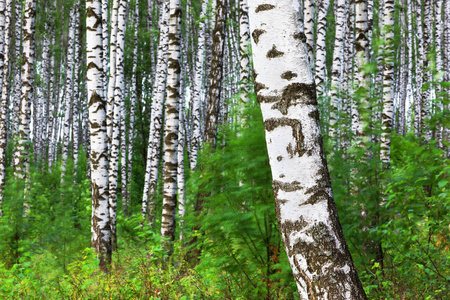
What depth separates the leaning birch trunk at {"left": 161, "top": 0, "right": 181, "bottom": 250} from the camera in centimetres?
664

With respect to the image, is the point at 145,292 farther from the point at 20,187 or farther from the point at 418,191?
the point at 20,187

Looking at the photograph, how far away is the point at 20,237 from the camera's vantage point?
7.68 metres

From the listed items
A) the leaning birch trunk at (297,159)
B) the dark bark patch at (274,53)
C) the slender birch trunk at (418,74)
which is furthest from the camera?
the slender birch trunk at (418,74)

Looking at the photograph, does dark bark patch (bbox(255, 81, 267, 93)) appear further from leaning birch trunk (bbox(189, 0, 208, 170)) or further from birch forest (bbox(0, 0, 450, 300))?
leaning birch trunk (bbox(189, 0, 208, 170))

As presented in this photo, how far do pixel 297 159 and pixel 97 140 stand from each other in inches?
191

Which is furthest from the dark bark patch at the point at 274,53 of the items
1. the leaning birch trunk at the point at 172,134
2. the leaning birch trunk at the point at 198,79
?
the leaning birch trunk at the point at 198,79

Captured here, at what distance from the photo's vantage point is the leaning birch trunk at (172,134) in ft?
21.8

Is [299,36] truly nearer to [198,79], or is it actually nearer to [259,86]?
[259,86]

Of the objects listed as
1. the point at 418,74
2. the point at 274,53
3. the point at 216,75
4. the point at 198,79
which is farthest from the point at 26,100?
the point at 418,74

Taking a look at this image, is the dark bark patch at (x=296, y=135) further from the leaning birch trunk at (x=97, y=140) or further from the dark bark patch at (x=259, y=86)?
the leaning birch trunk at (x=97, y=140)

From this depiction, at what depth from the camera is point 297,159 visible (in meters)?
2.30

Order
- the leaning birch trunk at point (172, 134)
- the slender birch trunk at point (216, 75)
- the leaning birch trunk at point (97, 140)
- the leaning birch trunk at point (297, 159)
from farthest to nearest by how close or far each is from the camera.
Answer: the slender birch trunk at point (216, 75)
the leaning birch trunk at point (172, 134)
the leaning birch trunk at point (97, 140)
the leaning birch trunk at point (297, 159)

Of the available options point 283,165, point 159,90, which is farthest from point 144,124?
point 283,165

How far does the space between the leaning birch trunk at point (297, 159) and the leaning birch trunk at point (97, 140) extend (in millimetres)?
Result: 4548
